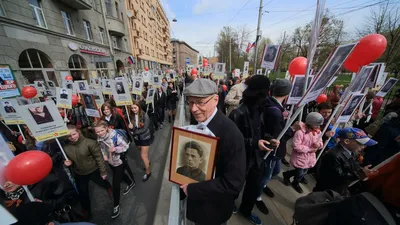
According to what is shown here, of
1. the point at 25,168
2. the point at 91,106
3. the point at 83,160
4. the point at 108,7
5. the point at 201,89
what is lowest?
the point at 83,160

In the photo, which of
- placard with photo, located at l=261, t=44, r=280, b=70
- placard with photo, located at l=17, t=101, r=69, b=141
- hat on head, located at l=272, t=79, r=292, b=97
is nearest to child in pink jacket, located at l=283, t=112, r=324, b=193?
hat on head, located at l=272, t=79, r=292, b=97

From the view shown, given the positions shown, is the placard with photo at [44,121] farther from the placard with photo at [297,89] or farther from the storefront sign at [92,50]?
the storefront sign at [92,50]

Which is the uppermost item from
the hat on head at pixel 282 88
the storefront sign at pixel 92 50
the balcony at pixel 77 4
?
the balcony at pixel 77 4

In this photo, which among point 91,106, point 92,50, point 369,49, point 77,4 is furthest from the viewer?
point 92,50

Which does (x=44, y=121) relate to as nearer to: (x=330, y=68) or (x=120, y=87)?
(x=120, y=87)

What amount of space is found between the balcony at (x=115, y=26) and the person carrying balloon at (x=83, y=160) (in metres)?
20.6

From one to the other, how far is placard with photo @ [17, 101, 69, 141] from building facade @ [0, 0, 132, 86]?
30.9 feet

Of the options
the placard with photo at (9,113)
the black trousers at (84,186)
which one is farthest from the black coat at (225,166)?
the placard with photo at (9,113)

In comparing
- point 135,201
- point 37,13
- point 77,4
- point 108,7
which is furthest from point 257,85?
point 108,7

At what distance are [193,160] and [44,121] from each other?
2.71 meters

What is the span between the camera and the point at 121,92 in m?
3.90

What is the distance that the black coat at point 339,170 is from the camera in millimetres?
1832

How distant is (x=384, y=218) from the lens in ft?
2.81

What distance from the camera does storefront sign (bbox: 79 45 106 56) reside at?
1293cm
